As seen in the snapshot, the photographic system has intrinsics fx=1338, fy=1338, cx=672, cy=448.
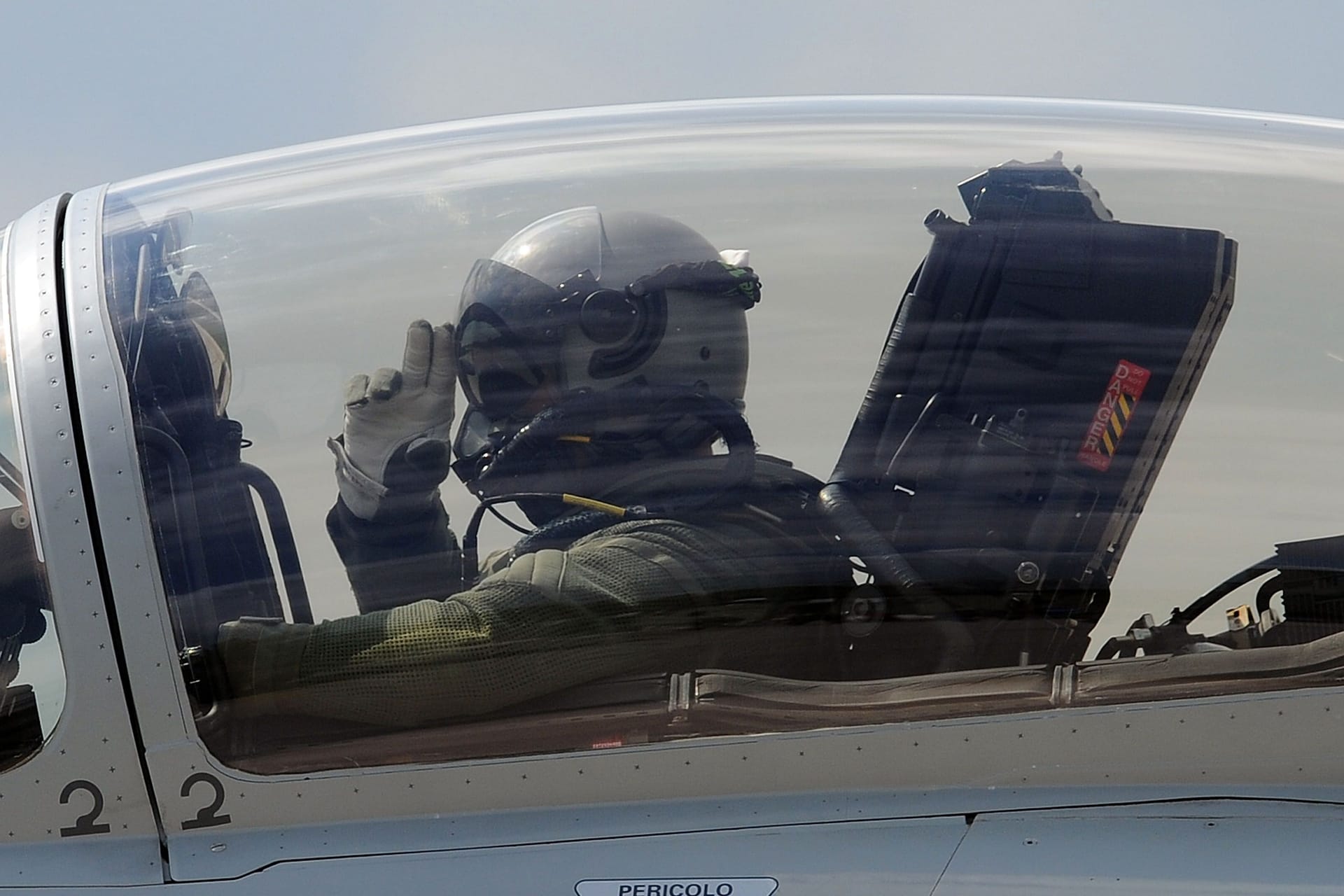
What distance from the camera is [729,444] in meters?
2.43

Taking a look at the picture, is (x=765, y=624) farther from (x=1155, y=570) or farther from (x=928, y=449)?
(x=1155, y=570)

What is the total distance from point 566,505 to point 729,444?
0.32m

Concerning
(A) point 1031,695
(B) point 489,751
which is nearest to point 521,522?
(B) point 489,751

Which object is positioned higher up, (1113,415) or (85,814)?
(1113,415)

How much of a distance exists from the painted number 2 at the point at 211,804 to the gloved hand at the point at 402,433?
511 millimetres

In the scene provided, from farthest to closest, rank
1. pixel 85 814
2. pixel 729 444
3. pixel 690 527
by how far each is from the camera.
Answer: pixel 729 444
pixel 690 527
pixel 85 814

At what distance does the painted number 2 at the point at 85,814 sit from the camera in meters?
2.14

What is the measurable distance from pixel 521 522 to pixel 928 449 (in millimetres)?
747

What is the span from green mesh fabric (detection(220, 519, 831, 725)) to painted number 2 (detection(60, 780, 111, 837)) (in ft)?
0.92

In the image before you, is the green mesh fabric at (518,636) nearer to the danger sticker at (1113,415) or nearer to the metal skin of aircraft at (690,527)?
the metal skin of aircraft at (690,527)

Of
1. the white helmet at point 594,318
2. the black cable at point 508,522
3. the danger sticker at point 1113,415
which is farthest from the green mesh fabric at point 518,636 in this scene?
the danger sticker at point 1113,415

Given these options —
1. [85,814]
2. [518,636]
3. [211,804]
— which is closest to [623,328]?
[518,636]

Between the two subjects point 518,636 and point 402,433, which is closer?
point 518,636

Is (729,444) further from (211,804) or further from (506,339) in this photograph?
(211,804)
